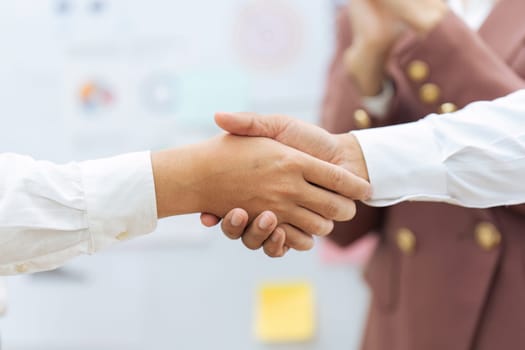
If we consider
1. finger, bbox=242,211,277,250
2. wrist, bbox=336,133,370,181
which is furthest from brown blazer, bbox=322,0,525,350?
finger, bbox=242,211,277,250

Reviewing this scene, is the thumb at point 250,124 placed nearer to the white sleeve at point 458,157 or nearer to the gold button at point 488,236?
the white sleeve at point 458,157

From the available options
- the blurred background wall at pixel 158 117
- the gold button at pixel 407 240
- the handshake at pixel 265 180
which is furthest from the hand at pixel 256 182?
the blurred background wall at pixel 158 117

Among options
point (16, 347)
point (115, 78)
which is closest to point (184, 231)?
point (115, 78)

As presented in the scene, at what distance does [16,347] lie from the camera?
1.42 m

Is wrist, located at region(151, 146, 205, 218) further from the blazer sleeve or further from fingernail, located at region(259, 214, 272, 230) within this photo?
the blazer sleeve

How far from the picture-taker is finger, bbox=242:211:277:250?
731mm

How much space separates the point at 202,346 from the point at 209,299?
0.35 ft

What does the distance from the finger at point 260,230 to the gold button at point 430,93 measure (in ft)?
0.82

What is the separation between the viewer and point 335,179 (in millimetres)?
736

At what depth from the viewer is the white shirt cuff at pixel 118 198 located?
69 centimetres

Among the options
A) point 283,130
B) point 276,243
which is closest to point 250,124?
point 283,130

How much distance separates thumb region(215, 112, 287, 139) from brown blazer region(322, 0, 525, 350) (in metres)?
0.14

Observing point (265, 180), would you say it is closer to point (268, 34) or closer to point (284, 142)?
point (284, 142)

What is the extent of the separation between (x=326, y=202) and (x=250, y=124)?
13 cm
